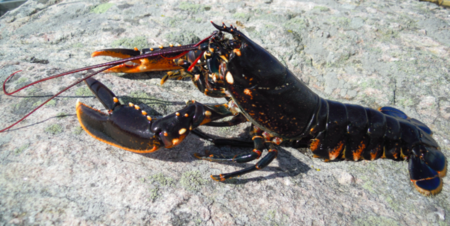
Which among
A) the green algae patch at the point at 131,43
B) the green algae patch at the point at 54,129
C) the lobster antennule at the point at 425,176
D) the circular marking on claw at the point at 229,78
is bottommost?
the lobster antennule at the point at 425,176

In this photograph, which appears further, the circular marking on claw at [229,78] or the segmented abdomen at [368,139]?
the segmented abdomen at [368,139]

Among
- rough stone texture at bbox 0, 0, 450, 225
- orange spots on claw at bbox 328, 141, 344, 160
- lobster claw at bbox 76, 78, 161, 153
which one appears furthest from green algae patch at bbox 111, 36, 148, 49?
orange spots on claw at bbox 328, 141, 344, 160

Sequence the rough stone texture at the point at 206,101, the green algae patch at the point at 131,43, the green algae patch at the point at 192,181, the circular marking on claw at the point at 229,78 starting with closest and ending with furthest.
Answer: the rough stone texture at the point at 206,101 → the green algae patch at the point at 192,181 → the circular marking on claw at the point at 229,78 → the green algae patch at the point at 131,43

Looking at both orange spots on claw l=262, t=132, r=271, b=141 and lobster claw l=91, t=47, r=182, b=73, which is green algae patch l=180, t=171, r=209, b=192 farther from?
lobster claw l=91, t=47, r=182, b=73

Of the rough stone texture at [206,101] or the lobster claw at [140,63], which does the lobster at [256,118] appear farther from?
the rough stone texture at [206,101]

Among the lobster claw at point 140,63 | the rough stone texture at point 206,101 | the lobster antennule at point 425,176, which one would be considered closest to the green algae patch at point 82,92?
the rough stone texture at point 206,101

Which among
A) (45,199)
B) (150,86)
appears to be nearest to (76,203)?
(45,199)

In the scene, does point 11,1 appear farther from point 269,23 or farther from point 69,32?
point 269,23
